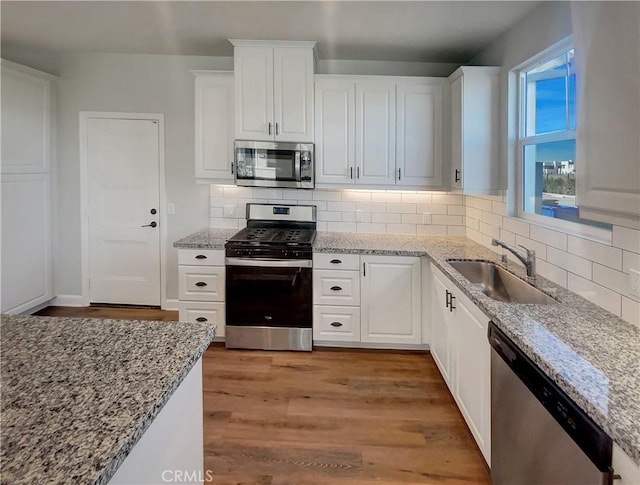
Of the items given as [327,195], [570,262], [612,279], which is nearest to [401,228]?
[327,195]

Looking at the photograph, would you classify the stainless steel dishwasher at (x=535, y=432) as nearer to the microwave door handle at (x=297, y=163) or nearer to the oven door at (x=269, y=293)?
the oven door at (x=269, y=293)

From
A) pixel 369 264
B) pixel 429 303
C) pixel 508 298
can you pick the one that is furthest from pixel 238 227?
pixel 508 298

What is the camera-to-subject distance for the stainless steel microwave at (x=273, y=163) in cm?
368

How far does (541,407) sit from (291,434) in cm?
143

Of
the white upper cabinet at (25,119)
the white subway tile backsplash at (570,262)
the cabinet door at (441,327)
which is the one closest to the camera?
the white subway tile backsplash at (570,262)

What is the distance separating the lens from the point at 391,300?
3496mm

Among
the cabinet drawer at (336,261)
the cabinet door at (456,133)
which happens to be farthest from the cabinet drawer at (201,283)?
the cabinet door at (456,133)

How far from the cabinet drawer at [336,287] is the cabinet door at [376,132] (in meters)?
0.88

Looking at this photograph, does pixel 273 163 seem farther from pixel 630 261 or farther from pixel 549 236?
pixel 630 261

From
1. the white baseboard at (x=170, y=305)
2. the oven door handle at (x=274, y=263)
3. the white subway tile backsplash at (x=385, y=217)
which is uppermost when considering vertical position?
the white subway tile backsplash at (x=385, y=217)

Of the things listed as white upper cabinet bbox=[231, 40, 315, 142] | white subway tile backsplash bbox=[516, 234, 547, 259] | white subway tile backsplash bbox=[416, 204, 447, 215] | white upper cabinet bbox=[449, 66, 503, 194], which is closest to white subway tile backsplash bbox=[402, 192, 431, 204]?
white subway tile backsplash bbox=[416, 204, 447, 215]

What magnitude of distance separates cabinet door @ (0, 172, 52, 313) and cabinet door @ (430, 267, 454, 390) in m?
3.80

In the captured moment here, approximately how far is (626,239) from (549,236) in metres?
0.68

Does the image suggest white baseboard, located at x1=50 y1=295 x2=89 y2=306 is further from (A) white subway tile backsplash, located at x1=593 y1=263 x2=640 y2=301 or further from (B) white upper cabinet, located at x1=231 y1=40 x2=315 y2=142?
(A) white subway tile backsplash, located at x1=593 y1=263 x2=640 y2=301
